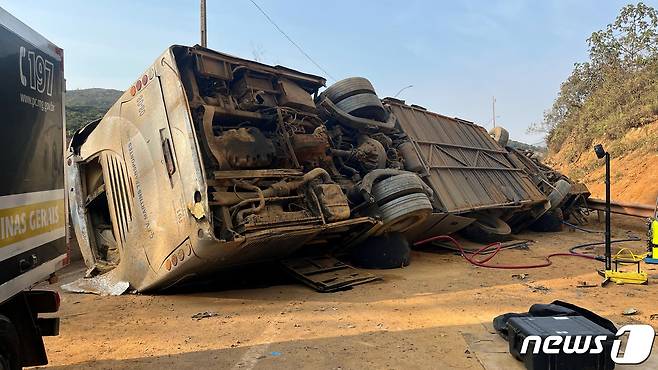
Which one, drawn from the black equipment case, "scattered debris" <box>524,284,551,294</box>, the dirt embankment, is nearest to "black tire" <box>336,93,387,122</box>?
"scattered debris" <box>524,284,551,294</box>

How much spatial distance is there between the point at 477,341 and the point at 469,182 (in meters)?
6.50

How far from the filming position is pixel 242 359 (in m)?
3.72

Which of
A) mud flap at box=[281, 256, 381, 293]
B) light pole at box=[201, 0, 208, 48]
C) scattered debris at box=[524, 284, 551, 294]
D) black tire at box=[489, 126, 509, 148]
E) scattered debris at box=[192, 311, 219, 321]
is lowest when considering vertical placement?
scattered debris at box=[192, 311, 219, 321]

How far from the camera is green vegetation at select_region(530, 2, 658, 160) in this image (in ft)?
66.1

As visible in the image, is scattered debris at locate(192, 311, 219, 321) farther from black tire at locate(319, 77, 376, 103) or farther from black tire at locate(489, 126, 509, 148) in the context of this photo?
black tire at locate(489, 126, 509, 148)

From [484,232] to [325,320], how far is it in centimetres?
613

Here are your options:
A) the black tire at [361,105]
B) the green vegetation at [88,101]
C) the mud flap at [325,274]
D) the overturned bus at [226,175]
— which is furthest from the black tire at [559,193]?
the green vegetation at [88,101]

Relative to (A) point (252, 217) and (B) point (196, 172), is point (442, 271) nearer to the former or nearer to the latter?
(A) point (252, 217)

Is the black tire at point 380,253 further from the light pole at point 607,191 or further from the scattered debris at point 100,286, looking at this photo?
the scattered debris at point 100,286

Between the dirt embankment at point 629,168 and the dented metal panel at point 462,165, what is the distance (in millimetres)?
6202

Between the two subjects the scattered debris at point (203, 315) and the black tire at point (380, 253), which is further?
the black tire at point (380, 253)

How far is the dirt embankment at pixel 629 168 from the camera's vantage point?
1616cm

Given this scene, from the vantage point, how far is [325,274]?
643 cm

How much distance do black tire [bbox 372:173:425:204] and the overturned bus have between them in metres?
0.02
